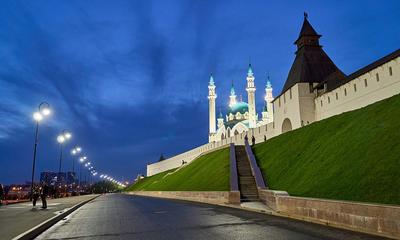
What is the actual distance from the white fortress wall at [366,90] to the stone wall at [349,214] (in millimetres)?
17803

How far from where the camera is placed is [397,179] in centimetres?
1327

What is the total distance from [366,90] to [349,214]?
75.5ft

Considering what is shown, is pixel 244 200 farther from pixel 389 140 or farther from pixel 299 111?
pixel 299 111

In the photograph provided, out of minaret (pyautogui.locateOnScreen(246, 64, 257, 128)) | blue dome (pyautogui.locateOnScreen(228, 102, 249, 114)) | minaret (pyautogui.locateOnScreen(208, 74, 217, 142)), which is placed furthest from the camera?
blue dome (pyautogui.locateOnScreen(228, 102, 249, 114))

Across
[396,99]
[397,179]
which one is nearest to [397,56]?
[396,99]

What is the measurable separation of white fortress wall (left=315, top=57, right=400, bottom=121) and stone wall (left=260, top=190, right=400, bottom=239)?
58.4 feet

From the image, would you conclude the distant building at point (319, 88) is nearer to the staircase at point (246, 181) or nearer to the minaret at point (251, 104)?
the staircase at point (246, 181)

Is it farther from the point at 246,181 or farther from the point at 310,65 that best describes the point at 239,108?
the point at 246,181

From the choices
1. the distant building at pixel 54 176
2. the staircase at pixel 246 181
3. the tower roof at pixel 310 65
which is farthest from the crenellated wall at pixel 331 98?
the distant building at pixel 54 176

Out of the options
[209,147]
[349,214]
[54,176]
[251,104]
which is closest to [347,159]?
[349,214]

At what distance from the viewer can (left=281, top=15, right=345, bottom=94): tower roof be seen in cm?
4631

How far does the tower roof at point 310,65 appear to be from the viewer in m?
46.3

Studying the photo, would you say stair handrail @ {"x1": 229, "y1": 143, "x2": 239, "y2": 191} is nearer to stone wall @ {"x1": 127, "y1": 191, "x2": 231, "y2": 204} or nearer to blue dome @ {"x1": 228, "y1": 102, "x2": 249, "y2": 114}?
stone wall @ {"x1": 127, "y1": 191, "x2": 231, "y2": 204}

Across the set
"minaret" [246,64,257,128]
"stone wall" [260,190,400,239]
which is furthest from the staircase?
"minaret" [246,64,257,128]
